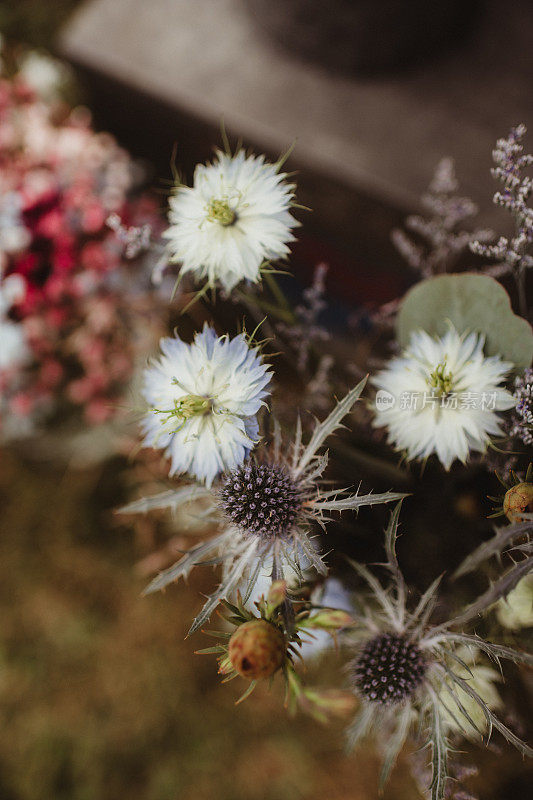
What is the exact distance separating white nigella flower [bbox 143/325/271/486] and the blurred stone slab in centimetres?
54

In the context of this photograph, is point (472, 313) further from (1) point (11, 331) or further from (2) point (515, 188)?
(1) point (11, 331)

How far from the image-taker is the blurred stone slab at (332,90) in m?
0.81

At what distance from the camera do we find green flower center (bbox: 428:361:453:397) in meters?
0.37

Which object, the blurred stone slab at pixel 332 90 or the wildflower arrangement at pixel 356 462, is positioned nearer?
the wildflower arrangement at pixel 356 462

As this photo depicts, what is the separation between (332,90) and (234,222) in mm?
624

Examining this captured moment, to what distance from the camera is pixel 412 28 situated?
2.60 feet

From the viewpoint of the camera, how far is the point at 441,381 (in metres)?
0.37

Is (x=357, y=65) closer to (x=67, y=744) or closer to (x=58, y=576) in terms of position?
(x=58, y=576)

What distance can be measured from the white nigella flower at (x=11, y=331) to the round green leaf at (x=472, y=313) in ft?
1.26

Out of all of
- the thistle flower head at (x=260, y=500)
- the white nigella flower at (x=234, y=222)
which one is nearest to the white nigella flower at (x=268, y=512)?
the thistle flower head at (x=260, y=500)

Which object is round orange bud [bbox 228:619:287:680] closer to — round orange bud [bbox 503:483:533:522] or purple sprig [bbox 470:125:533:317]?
round orange bud [bbox 503:483:533:522]

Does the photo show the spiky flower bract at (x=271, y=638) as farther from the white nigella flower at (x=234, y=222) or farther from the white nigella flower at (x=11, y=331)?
the white nigella flower at (x=11, y=331)

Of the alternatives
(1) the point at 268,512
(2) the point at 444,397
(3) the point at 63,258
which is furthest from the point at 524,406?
(3) the point at 63,258

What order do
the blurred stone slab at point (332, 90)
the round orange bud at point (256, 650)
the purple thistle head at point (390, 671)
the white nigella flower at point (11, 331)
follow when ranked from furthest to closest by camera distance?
the blurred stone slab at point (332, 90)
the white nigella flower at point (11, 331)
the purple thistle head at point (390, 671)
the round orange bud at point (256, 650)
